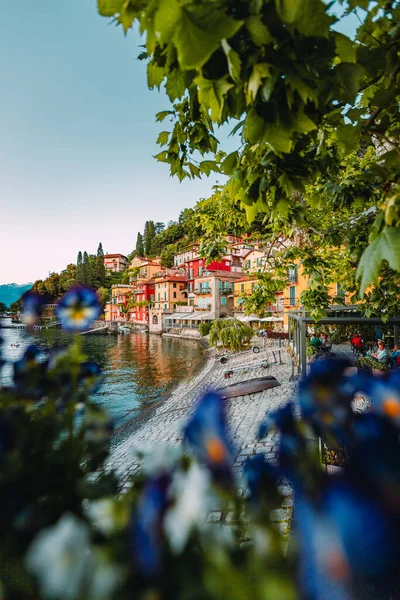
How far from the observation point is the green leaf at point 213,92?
1.14 meters

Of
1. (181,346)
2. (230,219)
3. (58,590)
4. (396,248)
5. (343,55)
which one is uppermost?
(230,219)

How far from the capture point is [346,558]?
50 centimetres

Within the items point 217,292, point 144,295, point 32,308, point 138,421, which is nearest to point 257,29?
point 32,308

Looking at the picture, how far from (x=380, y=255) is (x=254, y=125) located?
0.72 meters

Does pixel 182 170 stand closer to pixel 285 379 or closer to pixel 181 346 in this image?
pixel 285 379

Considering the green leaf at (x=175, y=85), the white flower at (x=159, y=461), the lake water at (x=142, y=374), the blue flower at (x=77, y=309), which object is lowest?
the lake water at (x=142, y=374)

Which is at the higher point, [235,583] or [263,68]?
[263,68]

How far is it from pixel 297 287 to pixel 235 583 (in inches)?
1247

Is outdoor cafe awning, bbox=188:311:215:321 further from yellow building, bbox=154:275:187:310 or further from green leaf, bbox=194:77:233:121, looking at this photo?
green leaf, bbox=194:77:233:121

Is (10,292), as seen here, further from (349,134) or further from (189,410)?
(189,410)

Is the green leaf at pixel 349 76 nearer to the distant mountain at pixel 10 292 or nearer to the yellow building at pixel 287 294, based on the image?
the distant mountain at pixel 10 292

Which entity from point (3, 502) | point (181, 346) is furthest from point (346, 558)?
point (181, 346)

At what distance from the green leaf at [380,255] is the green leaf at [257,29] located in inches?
31.0

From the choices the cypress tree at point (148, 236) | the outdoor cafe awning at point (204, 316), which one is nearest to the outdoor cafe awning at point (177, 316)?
the outdoor cafe awning at point (204, 316)
